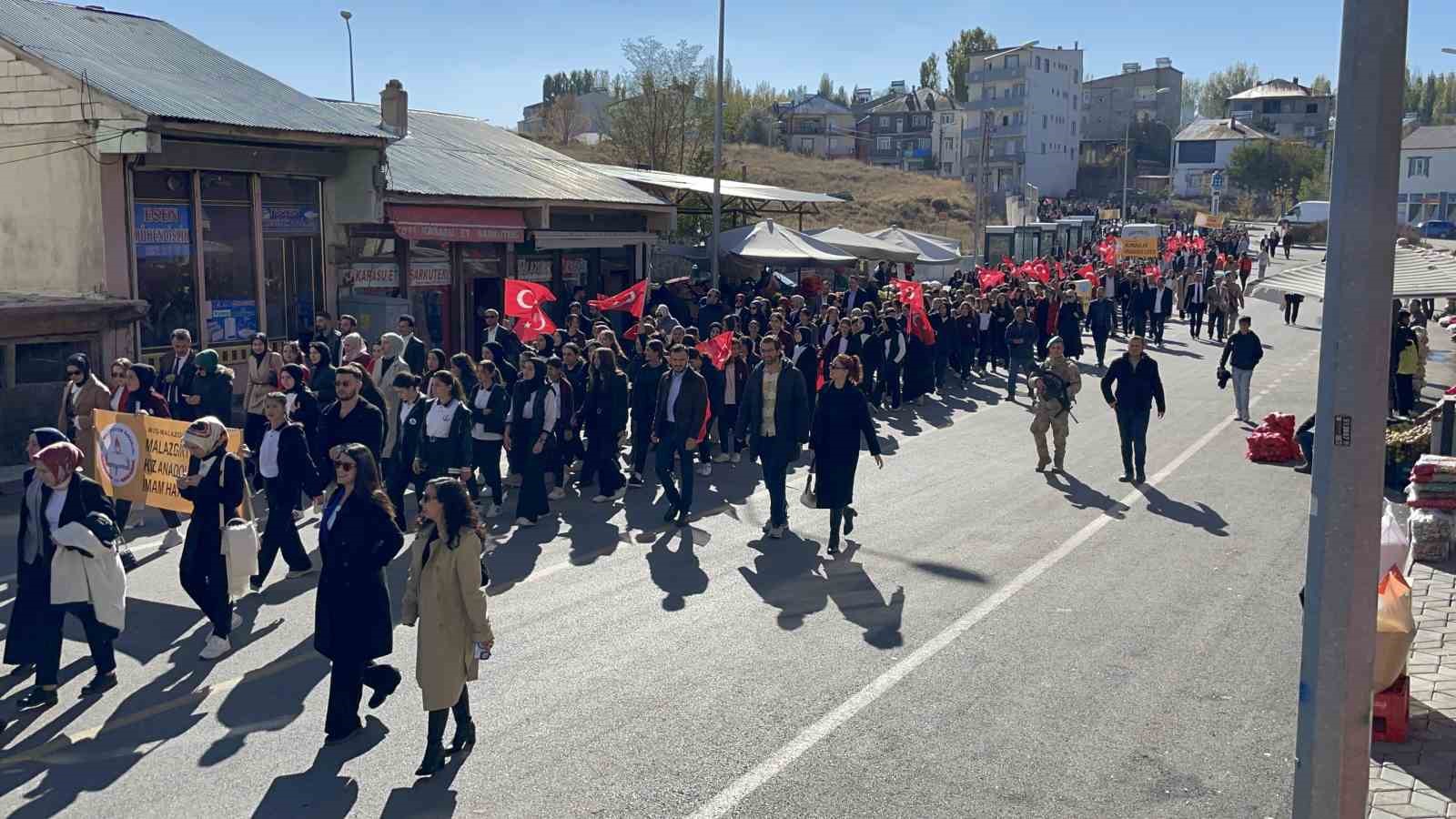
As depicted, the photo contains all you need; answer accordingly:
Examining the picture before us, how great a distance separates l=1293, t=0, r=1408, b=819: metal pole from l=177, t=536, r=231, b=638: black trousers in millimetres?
6553

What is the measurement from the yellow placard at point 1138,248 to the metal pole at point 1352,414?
36.8 m

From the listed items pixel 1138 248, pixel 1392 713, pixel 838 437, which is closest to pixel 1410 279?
pixel 838 437

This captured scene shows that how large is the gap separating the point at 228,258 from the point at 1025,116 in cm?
9200

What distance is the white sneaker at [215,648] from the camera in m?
8.84

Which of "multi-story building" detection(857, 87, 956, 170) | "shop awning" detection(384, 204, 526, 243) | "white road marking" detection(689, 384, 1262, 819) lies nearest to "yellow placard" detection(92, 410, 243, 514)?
"white road marking" detection(689, 384, 1262, 819)

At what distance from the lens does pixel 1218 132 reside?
115m

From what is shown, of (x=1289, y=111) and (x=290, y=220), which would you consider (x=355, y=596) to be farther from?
(x=1289, y=111)

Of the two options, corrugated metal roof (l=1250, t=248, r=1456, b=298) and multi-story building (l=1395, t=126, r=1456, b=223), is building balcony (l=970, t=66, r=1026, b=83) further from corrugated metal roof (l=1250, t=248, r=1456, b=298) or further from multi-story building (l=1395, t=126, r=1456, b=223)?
corrugated metal roof (l=1250, t=248, r=1456, b=298)

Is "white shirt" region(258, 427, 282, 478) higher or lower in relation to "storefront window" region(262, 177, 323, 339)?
lower

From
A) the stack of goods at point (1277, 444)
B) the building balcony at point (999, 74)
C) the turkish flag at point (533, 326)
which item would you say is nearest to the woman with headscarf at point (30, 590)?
the turkish flag at point (533, 326)

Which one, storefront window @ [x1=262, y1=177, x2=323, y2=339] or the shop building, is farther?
the shop building

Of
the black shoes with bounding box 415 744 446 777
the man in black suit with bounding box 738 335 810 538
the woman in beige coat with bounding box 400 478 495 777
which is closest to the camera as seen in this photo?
the black shoes with bounding box 415 744 446 777

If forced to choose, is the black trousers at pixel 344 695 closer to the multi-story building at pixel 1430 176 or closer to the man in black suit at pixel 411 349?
the man in black suit at pixel 411 349

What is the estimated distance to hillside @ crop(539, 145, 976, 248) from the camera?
69062 mm
